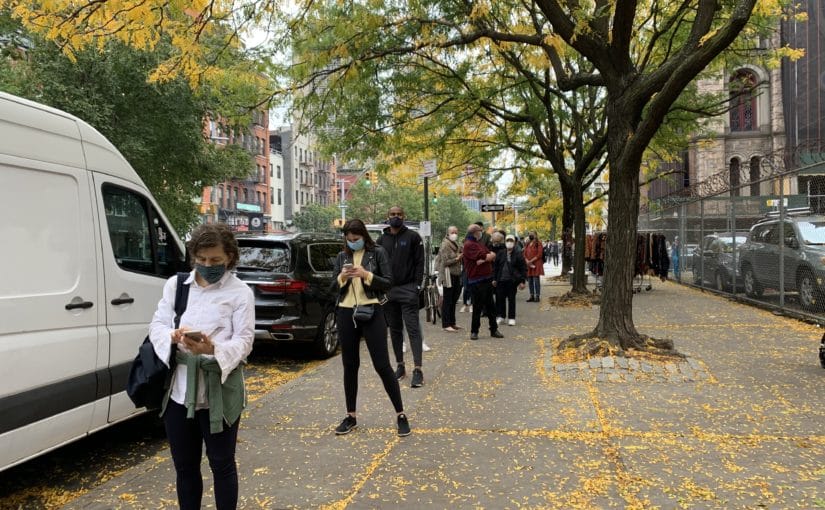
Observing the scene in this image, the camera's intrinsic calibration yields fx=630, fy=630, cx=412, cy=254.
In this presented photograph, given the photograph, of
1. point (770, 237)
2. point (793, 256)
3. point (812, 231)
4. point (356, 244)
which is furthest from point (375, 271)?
point (770, 237)

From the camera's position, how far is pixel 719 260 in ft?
51.9

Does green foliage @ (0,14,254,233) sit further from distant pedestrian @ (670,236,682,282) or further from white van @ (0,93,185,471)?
distant pedestrian @ (670,236,682,282)

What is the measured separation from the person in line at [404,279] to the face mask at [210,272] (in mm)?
3662

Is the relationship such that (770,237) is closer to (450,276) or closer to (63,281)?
Answer: (450,276)

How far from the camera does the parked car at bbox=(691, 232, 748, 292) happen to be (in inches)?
562

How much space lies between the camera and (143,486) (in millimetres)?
4141

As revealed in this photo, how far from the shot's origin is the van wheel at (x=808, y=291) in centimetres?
1043

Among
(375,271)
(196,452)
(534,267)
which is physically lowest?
(196,452)

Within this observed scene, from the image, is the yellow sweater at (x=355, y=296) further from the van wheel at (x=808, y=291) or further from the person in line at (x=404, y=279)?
the van wheel at (x=808, y=291)

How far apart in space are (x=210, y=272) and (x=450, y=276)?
27.1ft

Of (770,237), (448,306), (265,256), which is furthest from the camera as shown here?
(770,237)

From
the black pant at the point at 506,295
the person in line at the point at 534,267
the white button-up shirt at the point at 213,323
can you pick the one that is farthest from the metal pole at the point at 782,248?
the white button-up shirt at the point at 213,323

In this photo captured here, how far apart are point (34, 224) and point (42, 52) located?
1621cm

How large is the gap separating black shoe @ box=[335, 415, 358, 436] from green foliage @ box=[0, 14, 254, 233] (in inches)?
529
